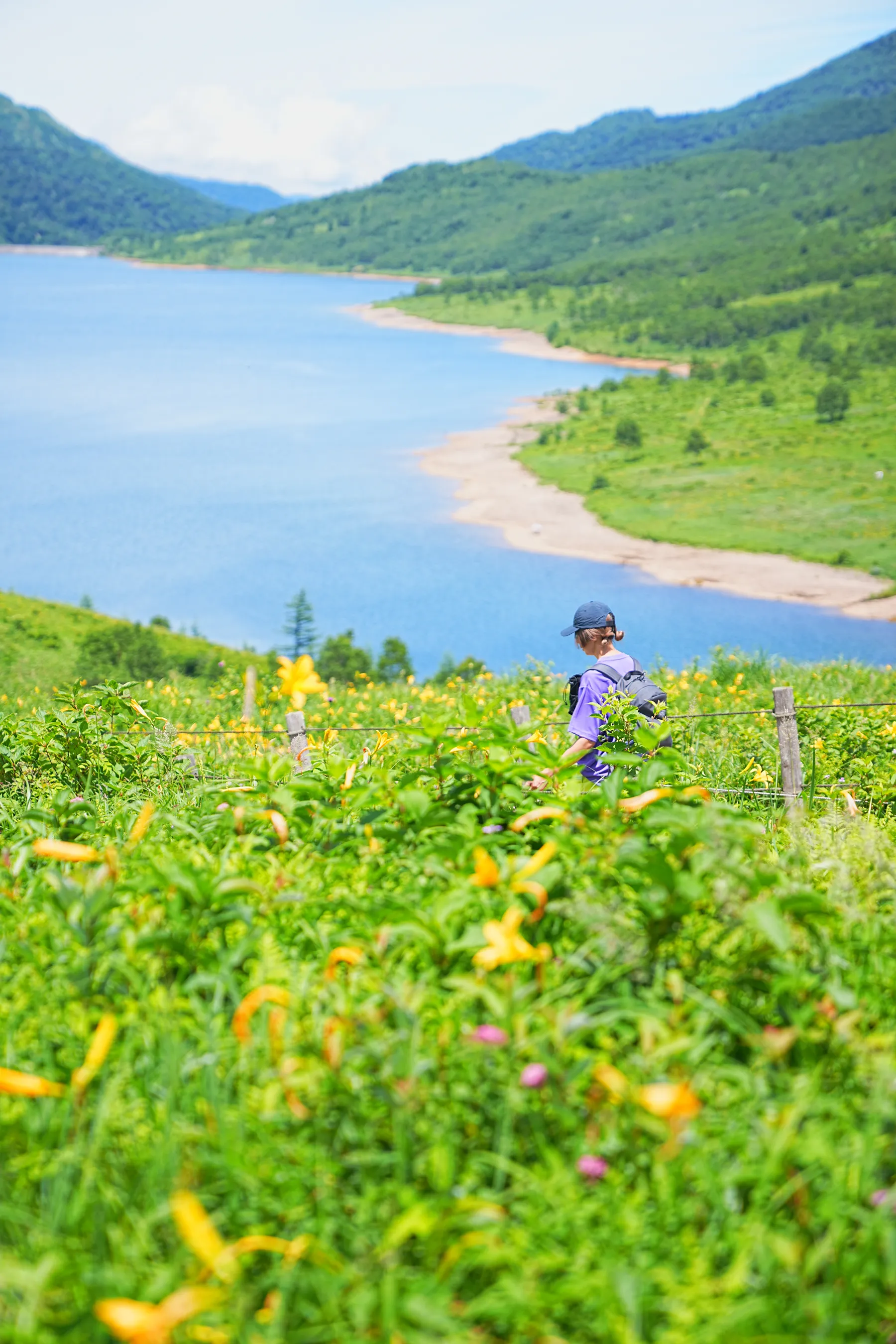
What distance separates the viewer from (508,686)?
12.5 m

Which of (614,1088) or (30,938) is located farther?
(30,938)

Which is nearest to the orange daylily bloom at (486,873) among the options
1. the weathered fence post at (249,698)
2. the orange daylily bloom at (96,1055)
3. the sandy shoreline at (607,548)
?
the orange daylily bloom at (96,1055)

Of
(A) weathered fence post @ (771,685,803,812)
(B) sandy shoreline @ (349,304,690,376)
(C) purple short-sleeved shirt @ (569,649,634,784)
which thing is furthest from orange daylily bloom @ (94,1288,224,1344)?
(B) sandy shoreline @ (349,304,690,376)

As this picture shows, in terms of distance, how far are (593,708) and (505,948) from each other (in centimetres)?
268

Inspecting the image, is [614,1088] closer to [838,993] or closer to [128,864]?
[838,993]

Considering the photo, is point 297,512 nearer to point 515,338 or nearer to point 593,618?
point 593,618

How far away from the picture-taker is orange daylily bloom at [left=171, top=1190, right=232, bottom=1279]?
150 centimetres

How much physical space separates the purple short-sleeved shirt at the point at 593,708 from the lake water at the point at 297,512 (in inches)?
351

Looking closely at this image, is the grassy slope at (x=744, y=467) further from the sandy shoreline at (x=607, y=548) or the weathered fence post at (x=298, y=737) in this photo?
the weathered fence post at (x=298, y=737)

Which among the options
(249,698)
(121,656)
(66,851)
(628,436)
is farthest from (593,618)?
(628,436)

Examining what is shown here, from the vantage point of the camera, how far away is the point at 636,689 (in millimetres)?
4820

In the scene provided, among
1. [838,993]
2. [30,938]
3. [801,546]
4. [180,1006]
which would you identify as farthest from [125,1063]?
[801,546]

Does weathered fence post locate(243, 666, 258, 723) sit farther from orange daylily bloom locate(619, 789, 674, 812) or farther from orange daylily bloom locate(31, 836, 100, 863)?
orange daylily bloom locate(619, 789, 674, 812)

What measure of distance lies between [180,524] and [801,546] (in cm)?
2400
